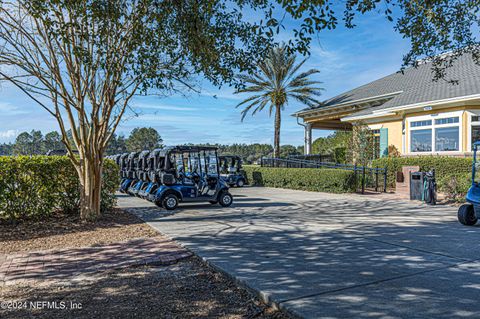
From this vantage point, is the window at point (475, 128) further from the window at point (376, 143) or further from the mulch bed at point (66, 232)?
the mulch bed at point (66, 232)

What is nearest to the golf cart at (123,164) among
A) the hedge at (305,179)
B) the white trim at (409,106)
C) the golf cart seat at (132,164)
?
the golf cart seat at (132,164)

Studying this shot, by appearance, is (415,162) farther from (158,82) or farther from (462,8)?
(158,82)

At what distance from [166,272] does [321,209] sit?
6627mm

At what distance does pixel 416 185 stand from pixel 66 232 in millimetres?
10639

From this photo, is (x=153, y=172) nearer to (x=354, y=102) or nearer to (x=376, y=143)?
(x=376, y=143)

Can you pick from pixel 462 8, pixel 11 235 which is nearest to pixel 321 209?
pixel 462 8

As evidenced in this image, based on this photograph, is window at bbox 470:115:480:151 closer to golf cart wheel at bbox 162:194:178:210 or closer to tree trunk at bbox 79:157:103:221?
golf cart wheel at bbox 162:194:178:210

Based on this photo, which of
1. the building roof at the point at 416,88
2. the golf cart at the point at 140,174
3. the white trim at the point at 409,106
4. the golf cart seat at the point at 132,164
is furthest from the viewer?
the building roof at the point at 416,88

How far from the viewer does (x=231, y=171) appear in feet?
65.5

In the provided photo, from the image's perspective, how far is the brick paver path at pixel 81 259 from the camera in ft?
15.9

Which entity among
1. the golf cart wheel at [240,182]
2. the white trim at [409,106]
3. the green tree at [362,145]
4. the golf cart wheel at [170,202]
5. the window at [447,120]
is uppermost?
the white trim at [409,106]

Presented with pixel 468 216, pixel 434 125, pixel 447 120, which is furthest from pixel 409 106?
pixel 468 216

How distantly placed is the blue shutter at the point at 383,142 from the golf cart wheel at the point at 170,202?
12283 mm

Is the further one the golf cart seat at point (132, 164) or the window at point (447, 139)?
the window at point (447, 139)
